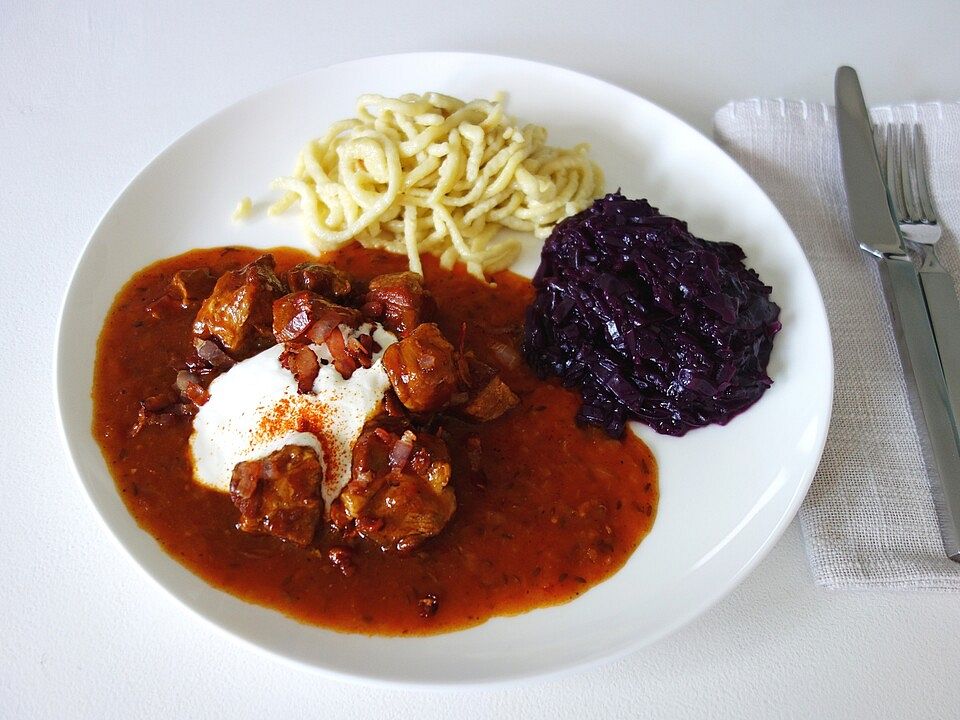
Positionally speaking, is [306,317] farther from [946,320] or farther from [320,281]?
[946,320]

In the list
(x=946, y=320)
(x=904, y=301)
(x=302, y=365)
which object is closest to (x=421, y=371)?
(x=302, y=365)

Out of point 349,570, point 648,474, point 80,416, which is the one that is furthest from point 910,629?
point 80,416

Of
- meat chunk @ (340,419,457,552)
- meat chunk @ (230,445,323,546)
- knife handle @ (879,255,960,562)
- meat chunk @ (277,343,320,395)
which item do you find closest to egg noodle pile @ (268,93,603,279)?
meat chunk @ (277,343,320,395)

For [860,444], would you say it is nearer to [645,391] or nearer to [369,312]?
[645,391]

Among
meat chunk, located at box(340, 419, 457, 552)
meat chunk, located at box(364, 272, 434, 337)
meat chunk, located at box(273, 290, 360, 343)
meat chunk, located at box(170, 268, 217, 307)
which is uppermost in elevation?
meat chunk, located at box(170, 268, 217, 307)

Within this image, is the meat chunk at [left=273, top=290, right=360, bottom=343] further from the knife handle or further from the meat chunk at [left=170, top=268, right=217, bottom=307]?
the knife handle

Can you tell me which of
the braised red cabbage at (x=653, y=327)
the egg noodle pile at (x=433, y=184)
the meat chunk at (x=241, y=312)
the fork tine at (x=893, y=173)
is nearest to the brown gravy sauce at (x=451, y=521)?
the braised red cabbage at (x=653, y=327)
